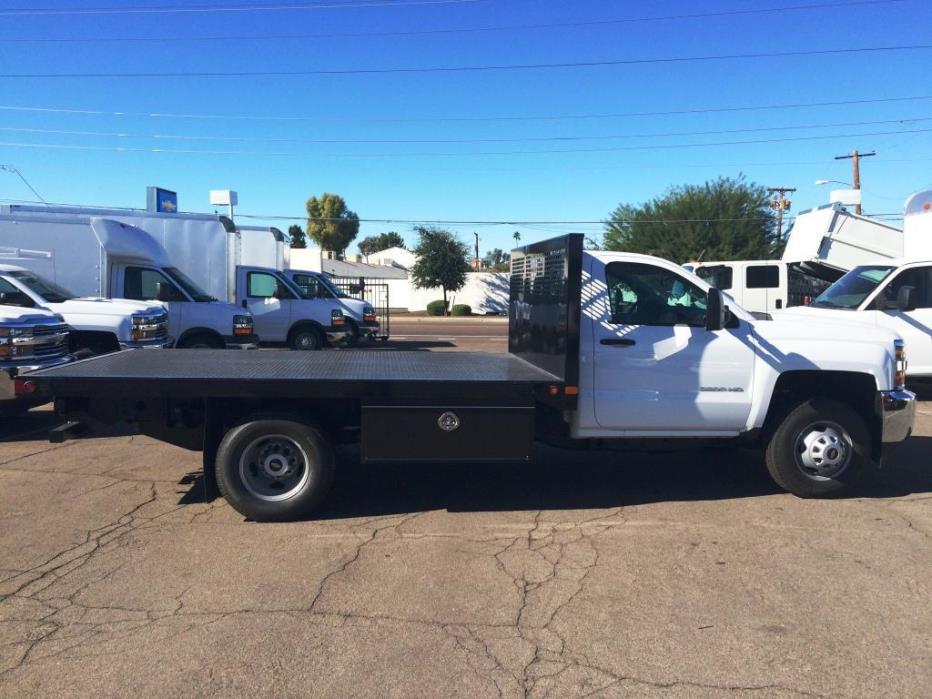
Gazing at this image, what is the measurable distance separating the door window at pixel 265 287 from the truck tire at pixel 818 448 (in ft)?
43.1

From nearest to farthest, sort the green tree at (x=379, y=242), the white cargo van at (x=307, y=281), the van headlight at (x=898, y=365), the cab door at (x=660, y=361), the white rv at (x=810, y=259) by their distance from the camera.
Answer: the cab door at (x=660, y=361)
the van headlight at (x=898, y=365)
the white rv at (x=810, y=259)
the white cargo van at (x=307, y=281)
the green tree at (x=379, y=242)

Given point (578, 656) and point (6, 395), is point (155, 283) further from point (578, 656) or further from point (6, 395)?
point (578, 656)

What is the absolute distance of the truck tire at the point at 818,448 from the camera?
20.1 ft

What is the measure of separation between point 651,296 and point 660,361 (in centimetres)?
57

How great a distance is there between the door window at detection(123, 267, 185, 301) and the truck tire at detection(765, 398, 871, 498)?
11.2 meters

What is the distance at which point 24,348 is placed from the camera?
8258mm

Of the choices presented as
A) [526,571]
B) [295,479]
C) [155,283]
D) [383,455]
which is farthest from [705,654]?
[155,283]

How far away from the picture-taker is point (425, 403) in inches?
219

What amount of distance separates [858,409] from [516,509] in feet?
10.2

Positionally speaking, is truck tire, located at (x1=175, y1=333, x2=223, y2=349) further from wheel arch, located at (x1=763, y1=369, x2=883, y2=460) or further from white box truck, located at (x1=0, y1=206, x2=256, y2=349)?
wheel arch, located at (x1=763, y1=369, x2=883, y2=460)

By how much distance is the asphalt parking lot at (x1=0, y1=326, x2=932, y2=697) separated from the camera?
11.5 ft

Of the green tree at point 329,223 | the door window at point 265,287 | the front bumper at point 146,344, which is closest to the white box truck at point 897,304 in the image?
the front bumper at point 146,344

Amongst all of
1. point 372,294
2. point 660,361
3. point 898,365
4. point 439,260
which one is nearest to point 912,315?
point 898,365

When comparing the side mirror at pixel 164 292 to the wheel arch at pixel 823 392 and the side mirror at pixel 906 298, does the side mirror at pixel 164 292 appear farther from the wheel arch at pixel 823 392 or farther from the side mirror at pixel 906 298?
the side mirror at pixel 906 298
